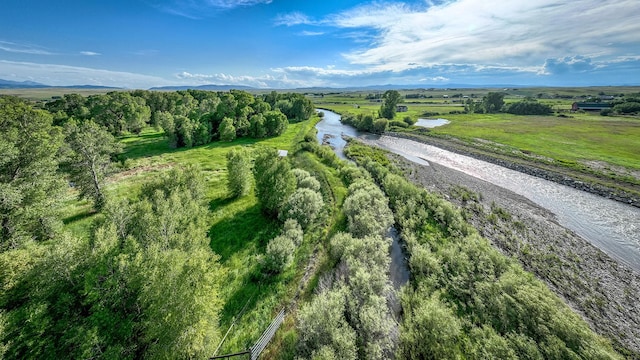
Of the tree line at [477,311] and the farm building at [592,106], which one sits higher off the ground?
the farm building at [592,106]

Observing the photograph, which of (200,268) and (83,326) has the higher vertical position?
(200,268)

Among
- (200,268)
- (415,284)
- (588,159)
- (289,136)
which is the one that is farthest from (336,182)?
(588,159)

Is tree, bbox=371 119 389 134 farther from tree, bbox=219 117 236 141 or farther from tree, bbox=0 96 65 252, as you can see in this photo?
tree, bbox=0 96 65 252

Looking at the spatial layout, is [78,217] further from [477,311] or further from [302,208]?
[477,311]

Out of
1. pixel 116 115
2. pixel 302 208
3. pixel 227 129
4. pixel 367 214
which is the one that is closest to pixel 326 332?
pixel 367 214

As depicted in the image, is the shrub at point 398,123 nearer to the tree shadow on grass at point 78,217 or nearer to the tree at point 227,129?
the tree at point 227,129

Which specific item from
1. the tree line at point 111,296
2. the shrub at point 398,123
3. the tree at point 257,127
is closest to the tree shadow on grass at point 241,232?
the tree line at point 111,296

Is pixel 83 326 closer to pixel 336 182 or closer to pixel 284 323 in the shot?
pixel 284 323
